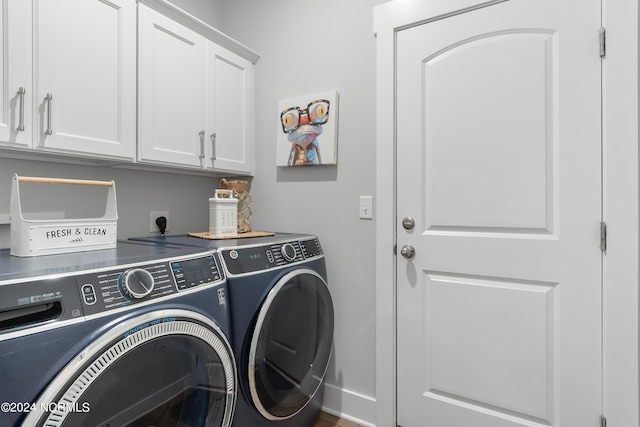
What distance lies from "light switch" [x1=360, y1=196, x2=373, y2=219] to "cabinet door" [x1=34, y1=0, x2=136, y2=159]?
3.60ft

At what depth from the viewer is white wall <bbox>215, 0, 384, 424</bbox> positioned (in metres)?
1.84

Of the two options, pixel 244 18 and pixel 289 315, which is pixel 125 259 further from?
pixel 244 18

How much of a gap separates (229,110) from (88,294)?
1.36 m

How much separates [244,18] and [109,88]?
1206 mm

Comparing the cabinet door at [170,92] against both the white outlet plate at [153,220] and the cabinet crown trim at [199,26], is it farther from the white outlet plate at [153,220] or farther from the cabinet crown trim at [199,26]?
the white outlet plate at [153,220]

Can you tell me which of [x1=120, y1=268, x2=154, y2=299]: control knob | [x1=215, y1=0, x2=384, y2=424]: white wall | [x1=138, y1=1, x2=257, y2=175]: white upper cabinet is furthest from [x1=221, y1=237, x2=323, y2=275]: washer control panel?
[x1=138, y1=1, x2=257, y2=175]: white upper cabinet

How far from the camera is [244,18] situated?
2277mm

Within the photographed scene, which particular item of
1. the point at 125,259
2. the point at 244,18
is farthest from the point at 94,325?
the point at 244,18

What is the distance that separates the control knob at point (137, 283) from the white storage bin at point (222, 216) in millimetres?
Answer: 751

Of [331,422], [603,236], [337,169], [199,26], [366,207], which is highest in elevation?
[199,26]

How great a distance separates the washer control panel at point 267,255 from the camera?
4.45ft

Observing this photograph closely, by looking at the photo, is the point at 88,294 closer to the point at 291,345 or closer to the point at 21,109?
the point at 21,109

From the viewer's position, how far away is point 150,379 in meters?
1.00

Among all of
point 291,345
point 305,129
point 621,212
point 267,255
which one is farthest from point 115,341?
point 621,212
